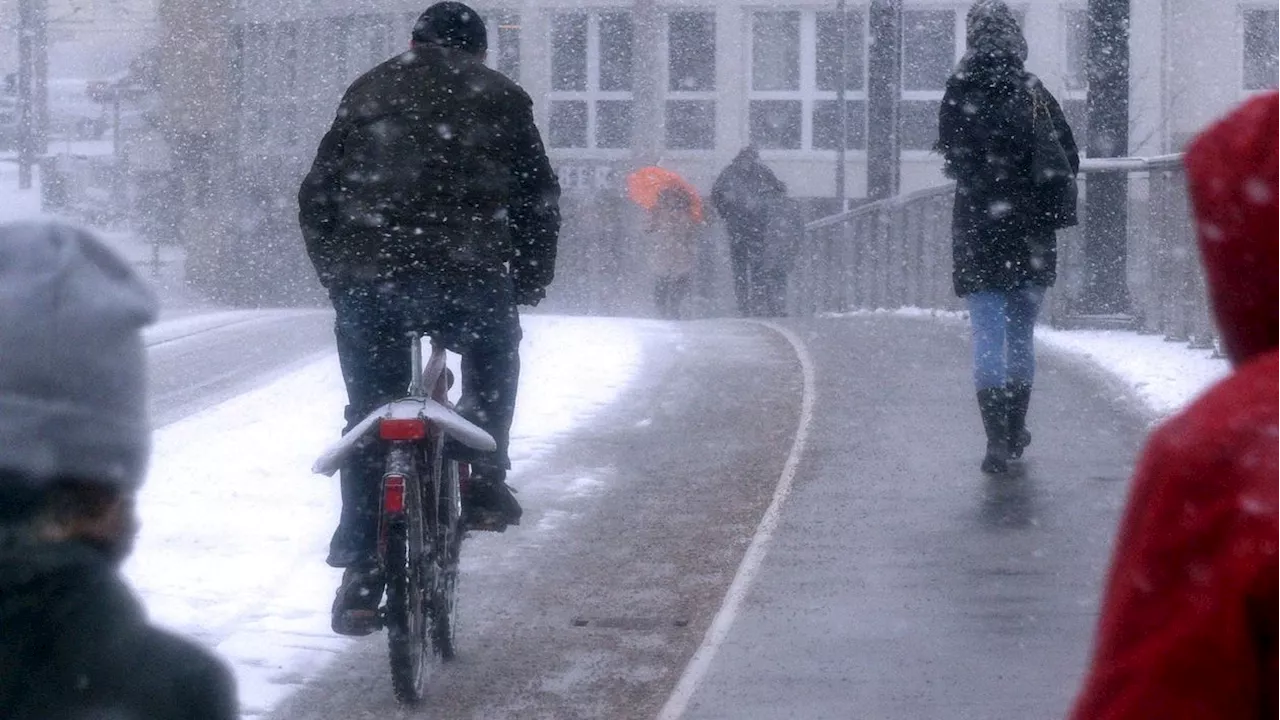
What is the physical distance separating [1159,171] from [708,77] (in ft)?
79.4

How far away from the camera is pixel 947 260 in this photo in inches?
630

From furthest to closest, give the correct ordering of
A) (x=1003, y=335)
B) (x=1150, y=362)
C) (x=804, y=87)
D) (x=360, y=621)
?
(x=804, y=87) < (x=1150, y=362) < (x=1003, y=335) < (x=360, y=621)

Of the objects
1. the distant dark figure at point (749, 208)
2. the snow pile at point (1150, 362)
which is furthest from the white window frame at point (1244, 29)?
the snow pile at point (1150, 362)

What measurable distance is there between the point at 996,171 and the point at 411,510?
3.96m

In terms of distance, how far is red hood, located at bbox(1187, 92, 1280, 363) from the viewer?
153 cm

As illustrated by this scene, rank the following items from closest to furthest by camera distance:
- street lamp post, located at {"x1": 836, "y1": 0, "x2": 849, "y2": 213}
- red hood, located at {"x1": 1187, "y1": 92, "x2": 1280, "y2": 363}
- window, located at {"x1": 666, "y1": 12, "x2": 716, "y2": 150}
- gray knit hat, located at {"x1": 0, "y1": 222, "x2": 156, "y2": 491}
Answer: red hood, located at {"x1": 1187, "y1": 92, "x2": 1280, "y2": 363}
gray knit hat, located at {"x1": 0, "y1": 222, "x2": 156, "y2": 491}
street lamp post, located at {"x1": 836, "y1": 0, "x2": 849, "y2": 213}
window, located at {"x1": 666, "y1": 12, "x2": 716, "y2": 150}

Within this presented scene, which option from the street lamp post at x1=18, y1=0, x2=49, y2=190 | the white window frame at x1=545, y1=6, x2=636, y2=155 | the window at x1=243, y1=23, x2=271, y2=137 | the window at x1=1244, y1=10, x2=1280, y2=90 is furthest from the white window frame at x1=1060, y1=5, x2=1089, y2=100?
the street lamp post at x1=18, y1=0, x2=49, y2=190

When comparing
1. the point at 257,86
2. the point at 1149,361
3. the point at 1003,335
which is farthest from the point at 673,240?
the point at 257,86

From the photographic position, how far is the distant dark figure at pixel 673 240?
80.0ft

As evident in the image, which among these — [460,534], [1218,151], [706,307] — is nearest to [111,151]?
[706,307]

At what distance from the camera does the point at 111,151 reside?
27719 millimetres

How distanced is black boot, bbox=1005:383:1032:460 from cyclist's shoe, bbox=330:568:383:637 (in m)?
3.77

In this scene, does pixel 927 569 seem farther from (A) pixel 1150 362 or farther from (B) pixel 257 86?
(B) pixel 257 86

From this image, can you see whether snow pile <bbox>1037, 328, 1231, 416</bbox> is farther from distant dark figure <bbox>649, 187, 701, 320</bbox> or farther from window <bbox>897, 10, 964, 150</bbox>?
window <bbox>897, 10, 964, 150</bbox>
